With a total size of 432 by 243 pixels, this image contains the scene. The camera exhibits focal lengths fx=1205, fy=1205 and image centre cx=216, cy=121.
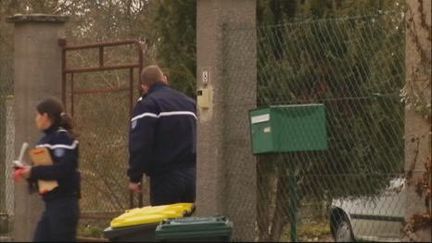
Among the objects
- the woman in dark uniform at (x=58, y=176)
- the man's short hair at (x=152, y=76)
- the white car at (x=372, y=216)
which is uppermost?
the man's short hair at (x=152, y=76)

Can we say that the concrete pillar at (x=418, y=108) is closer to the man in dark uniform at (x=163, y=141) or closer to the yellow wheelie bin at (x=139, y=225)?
the yellow wheelie bin at (x=139, y=225)

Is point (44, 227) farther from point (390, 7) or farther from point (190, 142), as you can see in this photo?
point (390, 7)

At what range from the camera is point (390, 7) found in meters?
11.2

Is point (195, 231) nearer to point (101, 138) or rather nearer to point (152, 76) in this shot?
point (152, 76)

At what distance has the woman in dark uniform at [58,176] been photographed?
9016 mm

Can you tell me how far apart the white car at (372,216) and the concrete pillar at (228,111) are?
861 millimetres

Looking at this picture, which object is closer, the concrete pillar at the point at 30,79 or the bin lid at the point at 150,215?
the bin lid at the point at 150,215

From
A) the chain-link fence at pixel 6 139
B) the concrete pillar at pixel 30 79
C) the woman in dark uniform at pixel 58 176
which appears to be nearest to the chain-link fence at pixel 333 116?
the woman in dark uniform at pixel 58 176

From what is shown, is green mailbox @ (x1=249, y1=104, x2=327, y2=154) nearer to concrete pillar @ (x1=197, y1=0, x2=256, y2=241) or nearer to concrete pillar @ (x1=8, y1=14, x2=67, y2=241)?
concrete pillar @ (x1=197, y1=0, x2=256, y2=241)

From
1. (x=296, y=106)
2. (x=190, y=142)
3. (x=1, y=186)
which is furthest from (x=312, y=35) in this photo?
(x=1, y=186)

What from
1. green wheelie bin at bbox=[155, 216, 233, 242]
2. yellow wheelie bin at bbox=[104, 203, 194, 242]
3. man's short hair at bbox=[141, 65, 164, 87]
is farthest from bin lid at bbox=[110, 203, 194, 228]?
man's short hair at bbox=[141, 65, 164, 87]

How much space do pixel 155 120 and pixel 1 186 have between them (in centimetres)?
569

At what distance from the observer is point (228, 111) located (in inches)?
424

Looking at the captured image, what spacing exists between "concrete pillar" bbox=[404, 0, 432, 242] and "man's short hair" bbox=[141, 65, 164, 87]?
2.32m
